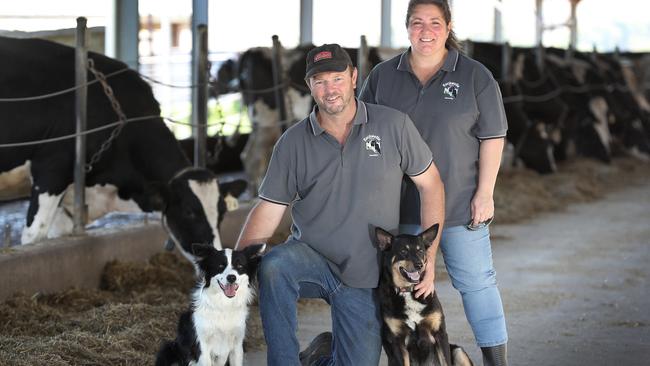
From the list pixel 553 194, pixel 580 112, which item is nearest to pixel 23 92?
pixel 553 194

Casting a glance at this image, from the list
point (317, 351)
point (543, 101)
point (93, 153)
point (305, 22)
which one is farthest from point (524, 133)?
point (317, 351)

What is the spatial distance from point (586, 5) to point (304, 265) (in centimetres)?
2625

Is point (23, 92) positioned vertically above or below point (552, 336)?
above

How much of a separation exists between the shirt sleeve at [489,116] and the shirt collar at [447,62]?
168 mm

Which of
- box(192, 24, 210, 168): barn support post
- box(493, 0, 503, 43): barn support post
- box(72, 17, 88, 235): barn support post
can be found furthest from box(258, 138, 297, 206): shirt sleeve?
box(493, 0, 503, 43): barn support post

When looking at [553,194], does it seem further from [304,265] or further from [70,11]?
[304,265]

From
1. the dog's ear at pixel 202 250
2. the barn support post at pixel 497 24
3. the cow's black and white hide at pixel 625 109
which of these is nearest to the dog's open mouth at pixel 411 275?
the dog's ear at pixel 202 250

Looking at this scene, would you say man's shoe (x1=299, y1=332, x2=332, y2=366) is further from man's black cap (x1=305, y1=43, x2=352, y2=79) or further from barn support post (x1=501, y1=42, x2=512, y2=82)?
barn support post (x1=501, y1=42, x2=512, y2=82)

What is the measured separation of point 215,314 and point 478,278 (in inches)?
44.1

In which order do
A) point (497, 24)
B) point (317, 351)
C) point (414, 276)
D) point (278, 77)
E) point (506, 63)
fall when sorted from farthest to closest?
1. point (497, 24)
2. point (506, 63)
3. point (278, 77)
4. point (317, 351)
5. point (414, 276)

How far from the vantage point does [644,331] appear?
6.21m

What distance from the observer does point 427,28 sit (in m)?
4.65

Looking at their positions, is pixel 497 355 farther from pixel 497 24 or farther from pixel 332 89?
pixel 497 24

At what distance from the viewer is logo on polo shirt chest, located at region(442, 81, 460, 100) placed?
4.69m
